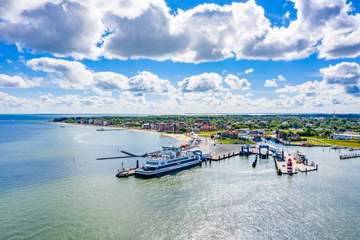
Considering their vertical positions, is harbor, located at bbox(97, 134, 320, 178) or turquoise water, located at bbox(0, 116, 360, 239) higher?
harbor, located at bbox(97, 134, 320, 178)

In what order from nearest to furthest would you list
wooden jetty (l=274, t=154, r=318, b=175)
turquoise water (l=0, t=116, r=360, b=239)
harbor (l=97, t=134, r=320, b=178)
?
turquoise water (l=0, t=116, r=360, b=239) < harbor (l=97, t=134, r=320, b=178) < wooden jetty (l=274, t=154, r=318, b=175)

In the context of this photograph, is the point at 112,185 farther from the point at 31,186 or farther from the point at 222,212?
the point at 222,212

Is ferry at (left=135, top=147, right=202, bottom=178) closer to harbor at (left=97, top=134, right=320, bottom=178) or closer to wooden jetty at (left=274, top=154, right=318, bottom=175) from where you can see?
harbor at (left=97, top=134, right=320, bottom=178)

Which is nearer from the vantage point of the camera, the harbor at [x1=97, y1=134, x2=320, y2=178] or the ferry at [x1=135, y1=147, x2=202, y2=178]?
the ferry at [x1=135, y1=147, x2=202, y2=178]

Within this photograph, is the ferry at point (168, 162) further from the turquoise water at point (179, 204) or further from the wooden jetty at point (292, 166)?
the wooden jetty at point (292, 166)

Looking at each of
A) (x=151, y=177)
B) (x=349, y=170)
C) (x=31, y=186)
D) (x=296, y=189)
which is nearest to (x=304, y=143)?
(x=349, y=170)

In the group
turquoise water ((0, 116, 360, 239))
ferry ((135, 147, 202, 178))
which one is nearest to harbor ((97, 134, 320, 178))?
ferry ((135, 147, 202, 178))
